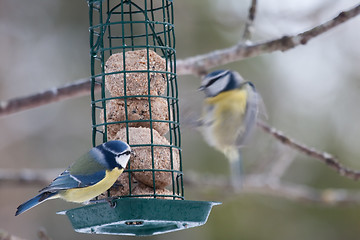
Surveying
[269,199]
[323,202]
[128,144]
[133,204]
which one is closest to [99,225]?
[133,204]

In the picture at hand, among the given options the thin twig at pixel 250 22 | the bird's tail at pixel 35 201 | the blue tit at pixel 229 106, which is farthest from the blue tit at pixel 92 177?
the thin twig at pixel 250 22

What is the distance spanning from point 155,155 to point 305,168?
295 inches

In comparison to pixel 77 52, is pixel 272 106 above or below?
below

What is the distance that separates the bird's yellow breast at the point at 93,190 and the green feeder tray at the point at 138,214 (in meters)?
0.12

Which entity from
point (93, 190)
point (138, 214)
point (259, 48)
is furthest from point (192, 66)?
point (138, 214)

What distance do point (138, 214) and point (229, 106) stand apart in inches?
53.0

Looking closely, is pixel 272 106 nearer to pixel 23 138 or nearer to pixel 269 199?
pixel 269 199

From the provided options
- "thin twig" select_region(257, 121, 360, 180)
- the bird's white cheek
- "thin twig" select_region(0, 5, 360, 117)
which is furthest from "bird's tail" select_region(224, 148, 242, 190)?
the bird's white cheek

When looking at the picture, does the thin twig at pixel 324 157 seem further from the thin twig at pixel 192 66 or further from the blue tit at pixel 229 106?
the thin twig at pixel 192 66

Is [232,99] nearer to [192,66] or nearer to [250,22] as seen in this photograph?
[192,66]

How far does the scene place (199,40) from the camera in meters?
11.1

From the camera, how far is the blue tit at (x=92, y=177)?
3.76 metres

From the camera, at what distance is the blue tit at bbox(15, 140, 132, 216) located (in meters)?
3.76

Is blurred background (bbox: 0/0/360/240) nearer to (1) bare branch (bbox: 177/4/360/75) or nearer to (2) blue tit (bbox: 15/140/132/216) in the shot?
(1) bare branch (bbox: 177/4/360/75)
